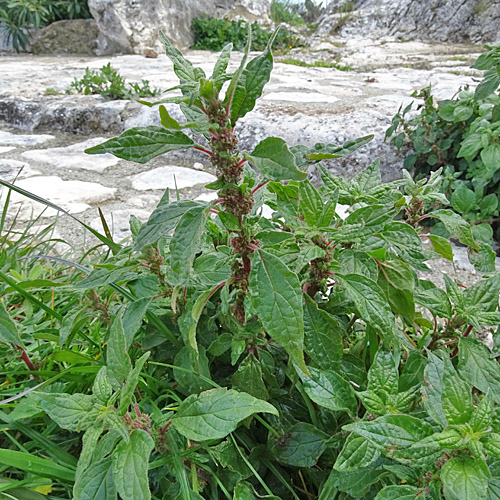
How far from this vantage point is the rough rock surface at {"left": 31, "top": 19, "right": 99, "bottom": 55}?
29.9 ft

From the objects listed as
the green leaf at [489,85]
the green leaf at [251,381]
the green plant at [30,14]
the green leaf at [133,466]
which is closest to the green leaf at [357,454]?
the green leaf at [251,381]

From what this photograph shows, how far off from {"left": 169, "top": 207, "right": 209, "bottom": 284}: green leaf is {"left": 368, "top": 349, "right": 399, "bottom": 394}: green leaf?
0.43m

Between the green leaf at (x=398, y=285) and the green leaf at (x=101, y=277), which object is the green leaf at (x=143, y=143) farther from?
the green leaf at (x=398, y=285)

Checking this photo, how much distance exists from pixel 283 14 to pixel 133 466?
45.9 feet

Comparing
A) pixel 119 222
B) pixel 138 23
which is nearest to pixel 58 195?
pixel 119 222

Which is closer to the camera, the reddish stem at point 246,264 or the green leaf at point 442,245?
the reddish stem at point 246,264

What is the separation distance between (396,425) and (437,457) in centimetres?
8

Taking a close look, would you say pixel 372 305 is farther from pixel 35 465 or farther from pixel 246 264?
pixel 35 465

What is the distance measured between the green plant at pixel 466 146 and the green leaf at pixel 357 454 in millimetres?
1678

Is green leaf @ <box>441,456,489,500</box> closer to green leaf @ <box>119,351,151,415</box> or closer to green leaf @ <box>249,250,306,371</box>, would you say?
green leaf @ <box>249,250,306,371</box>

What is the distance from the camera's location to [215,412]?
32.9 inches

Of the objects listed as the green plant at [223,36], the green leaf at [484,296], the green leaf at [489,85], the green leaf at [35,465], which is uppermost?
the green plant at [223,36]

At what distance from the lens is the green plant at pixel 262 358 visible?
76cm

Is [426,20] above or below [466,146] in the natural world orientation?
above
